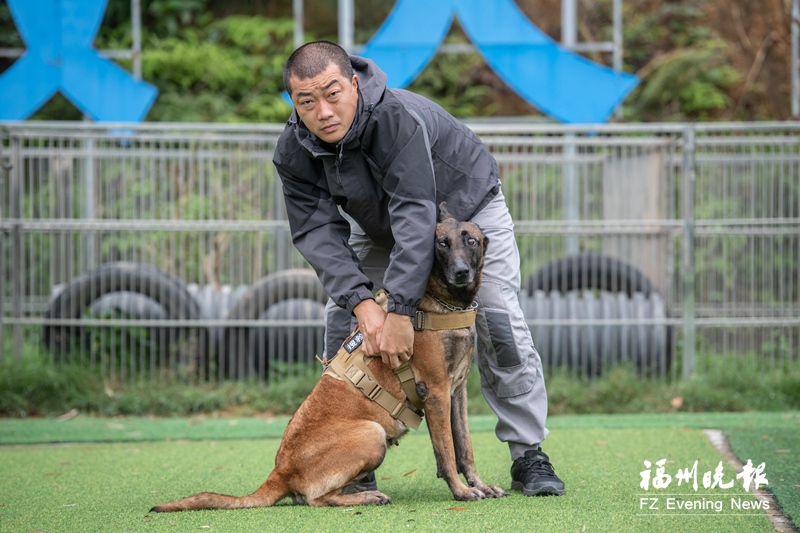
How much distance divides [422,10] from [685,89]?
25.5 feet

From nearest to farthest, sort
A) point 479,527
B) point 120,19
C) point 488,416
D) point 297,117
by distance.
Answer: point 479,527, point 297,117, point 488,416, point 120,19

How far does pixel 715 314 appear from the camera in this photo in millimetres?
7527

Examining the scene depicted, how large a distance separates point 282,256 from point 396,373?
4.07 m

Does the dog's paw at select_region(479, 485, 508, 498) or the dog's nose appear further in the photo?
the dog's paw at select_region(479, 485, 508, 498)

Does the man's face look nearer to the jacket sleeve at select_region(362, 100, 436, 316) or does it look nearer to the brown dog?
the jacket sleeve at select_region(362, 100, 436, 316)

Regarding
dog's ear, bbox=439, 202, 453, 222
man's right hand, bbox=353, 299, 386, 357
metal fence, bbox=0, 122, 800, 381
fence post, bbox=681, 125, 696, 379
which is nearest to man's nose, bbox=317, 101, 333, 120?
dog's ear, bbox=439, 202, 453, 222

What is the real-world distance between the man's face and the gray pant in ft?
2.70

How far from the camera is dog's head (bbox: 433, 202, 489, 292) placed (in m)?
3.50

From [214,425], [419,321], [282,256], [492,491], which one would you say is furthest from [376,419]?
[282,256]

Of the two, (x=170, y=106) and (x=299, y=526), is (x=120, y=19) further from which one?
(x=299, y=526)

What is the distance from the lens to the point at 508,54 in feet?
31.0

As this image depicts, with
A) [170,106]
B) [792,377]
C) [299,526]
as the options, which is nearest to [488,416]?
[792,377]

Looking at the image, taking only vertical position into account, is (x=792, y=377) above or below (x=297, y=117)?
below

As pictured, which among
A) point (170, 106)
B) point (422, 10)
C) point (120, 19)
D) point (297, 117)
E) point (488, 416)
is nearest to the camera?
point (297, 117)
